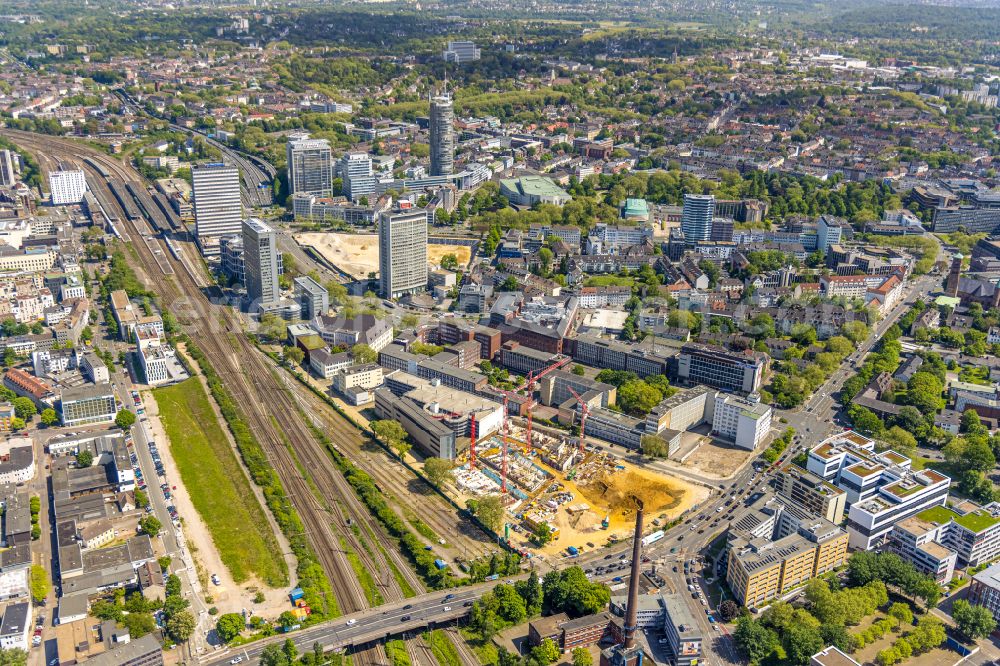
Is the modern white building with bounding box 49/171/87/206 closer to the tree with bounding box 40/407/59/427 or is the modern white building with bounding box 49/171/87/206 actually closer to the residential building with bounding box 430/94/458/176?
the residential building with bounding box 430/94/458/176

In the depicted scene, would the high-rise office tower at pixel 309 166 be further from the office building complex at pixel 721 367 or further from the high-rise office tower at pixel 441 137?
the office building complex at pixel 721 367

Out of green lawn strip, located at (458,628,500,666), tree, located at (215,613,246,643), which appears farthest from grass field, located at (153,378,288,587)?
green lawn strip, located at (458,628,500,666)

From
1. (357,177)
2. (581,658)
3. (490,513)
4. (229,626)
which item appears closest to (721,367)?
(490,513)

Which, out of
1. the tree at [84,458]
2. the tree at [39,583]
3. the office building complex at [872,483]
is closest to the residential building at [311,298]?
the tree at [84,458]

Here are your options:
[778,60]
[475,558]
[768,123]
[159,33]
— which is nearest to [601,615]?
[475,558]

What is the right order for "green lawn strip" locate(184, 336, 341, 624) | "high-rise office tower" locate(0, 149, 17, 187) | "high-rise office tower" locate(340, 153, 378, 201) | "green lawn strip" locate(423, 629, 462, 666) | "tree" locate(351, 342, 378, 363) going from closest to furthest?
"green lawn strip" locate(423, 629, 462, 666)
"green lawn strip" locate(184, 336, 341, 624)
"tree" locate(351, 342, 378, 363)
"high-rise office tower" locate(0, 149, 17, 187)
"high-rise office tower" locate(340, 153, 378, 201)

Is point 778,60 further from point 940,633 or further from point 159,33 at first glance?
point 940,633
